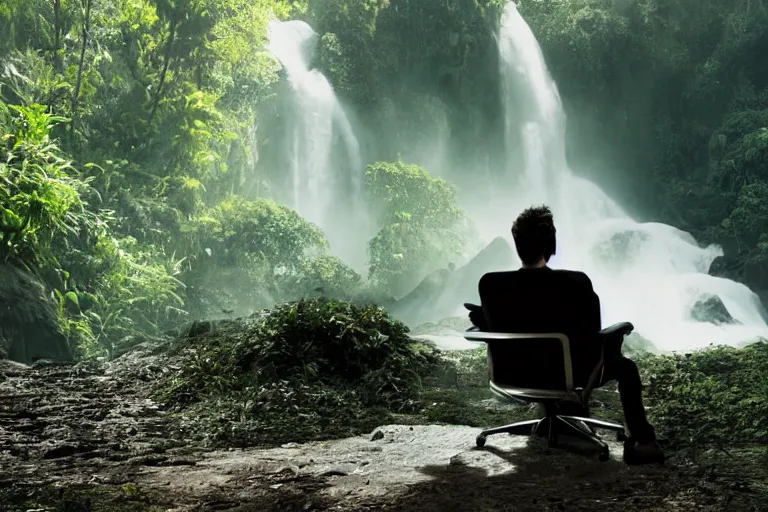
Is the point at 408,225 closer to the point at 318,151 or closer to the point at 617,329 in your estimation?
the point at 318,151

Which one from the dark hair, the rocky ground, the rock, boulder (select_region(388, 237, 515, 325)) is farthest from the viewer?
boulder (select_region(388, 237, 515, 325))

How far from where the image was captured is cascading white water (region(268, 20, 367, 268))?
77.3 ft

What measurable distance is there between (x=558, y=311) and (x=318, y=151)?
69.2 ft

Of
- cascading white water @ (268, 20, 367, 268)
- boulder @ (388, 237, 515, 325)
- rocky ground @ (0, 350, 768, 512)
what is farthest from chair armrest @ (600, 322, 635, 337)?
cascading white water @ (268, 20, 367, 268)

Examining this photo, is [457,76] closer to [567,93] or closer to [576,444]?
[567,93]

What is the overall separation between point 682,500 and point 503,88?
23680mm

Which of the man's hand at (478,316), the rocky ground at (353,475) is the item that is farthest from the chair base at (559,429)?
the man's hand at (478,316)

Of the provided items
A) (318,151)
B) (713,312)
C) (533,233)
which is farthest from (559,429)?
(318,151)

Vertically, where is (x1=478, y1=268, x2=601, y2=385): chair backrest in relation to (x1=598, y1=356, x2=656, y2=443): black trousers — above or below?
above

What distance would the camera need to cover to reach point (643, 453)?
3266mm

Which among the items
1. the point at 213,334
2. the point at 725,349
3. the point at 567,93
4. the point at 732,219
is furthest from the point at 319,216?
the point at 725,349

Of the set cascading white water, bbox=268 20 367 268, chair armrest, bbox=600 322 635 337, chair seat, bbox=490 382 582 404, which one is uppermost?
cascading white water, bbox=268 20 367 268

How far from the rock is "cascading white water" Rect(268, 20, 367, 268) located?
11.9 m

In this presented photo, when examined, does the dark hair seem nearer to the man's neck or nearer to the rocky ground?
the man's neck
